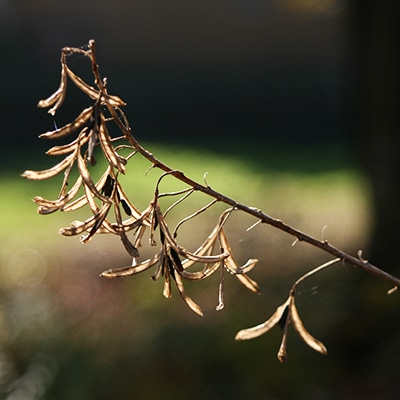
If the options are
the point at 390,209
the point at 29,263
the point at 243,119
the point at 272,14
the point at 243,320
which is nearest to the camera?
the point at 243,320

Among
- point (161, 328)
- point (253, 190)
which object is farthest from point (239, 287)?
point (253, 190)

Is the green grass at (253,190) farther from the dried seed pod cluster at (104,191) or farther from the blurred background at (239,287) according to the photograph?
the dried seed pod cluster at (104,191)

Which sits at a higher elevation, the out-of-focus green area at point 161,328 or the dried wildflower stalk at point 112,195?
the dried wildflower stalk at point 112,195

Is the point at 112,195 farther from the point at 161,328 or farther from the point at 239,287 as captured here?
the point at 239,287

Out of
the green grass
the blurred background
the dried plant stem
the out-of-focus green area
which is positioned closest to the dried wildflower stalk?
the dried plant stem

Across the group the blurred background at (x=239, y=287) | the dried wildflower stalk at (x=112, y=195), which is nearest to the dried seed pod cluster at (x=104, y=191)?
the dried wildflower stalk at (x=112, y=195)

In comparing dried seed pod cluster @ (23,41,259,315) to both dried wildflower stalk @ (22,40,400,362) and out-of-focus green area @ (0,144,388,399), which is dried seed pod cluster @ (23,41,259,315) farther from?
out-of-focus green area @ (0,144,388,399)

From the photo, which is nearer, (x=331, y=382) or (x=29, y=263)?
(x=331, y=382)

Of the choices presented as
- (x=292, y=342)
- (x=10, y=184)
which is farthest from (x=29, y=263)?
(x=10, y=184)

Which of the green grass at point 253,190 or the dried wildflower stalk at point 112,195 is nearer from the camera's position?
the dried wildflower stalk at point 112,195

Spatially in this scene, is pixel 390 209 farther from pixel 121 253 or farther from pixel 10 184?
pixel 10 184

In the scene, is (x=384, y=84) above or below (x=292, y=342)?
above
